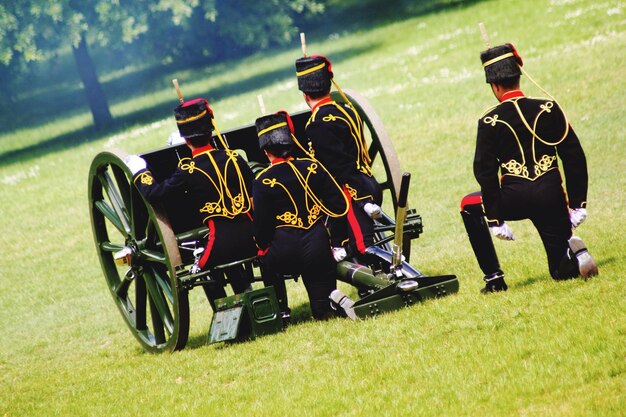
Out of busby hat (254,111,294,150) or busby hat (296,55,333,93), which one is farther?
busby hat (296,55,333,93)

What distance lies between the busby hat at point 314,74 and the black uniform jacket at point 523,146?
1.54 metres

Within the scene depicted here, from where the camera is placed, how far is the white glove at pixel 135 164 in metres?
7.39

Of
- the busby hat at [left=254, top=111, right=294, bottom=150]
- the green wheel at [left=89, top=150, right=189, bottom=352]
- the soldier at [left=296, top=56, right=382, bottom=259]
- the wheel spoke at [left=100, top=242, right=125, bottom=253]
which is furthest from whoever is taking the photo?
the wheel spoke at [left=100, top=242, right=125, bottom=253]

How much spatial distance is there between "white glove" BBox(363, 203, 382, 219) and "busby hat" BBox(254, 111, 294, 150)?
30.9 inches

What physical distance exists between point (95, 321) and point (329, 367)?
5581 mm

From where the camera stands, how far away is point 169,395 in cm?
641

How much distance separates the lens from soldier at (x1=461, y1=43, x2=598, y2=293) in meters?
6.47

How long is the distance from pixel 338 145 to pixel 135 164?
1.45 m

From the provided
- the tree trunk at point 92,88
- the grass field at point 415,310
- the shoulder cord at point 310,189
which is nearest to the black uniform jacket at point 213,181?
the shoulder cord at point 310,189

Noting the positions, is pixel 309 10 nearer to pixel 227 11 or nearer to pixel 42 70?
pixel 227 11

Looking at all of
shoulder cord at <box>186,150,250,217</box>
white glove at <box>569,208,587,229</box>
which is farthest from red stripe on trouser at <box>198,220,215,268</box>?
white glove at <box>569,208,587,229</box>

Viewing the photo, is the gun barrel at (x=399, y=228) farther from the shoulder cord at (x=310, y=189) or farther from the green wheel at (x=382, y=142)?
the green wheel at (x=382, y=142)

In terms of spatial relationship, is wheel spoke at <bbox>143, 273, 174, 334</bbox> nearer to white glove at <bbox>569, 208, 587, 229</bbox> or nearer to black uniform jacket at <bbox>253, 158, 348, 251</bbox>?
black uniform jacket at <bbox>253, 158, 348, 251</bbox>

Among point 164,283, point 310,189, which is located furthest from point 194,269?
point 310,189
